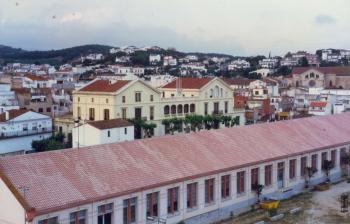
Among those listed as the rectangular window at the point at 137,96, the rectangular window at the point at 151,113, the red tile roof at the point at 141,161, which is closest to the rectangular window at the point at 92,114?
the rectangular window at the point at 137,96

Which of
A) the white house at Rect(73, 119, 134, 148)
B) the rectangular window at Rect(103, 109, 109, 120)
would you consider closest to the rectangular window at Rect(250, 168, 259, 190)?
the white house at Rect(73, 119, 134, 148)

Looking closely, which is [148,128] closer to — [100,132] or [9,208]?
[100,132]

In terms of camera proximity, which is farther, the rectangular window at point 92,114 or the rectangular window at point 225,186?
the rectangular window at point 92,114

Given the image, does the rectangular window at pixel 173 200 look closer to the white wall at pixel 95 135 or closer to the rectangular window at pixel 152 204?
the rectangular window at pixel 152 204

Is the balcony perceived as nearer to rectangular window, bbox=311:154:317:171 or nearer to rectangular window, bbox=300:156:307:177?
rectangular window, bbox=311:154:317:171

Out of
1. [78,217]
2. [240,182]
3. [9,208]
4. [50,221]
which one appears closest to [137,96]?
[240,182]

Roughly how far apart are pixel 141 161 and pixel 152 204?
222 centimetres

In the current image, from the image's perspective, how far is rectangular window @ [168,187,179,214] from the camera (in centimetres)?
Result: 2319

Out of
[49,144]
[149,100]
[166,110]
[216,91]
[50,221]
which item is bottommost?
[49,144]

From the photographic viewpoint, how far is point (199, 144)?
27.3 m

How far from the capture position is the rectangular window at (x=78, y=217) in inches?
771

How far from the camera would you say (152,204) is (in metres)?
22.4

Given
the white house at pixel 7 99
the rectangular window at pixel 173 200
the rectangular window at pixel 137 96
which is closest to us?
the rectangular window at pixel 173 200

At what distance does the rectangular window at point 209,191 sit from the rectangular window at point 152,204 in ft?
10.2
